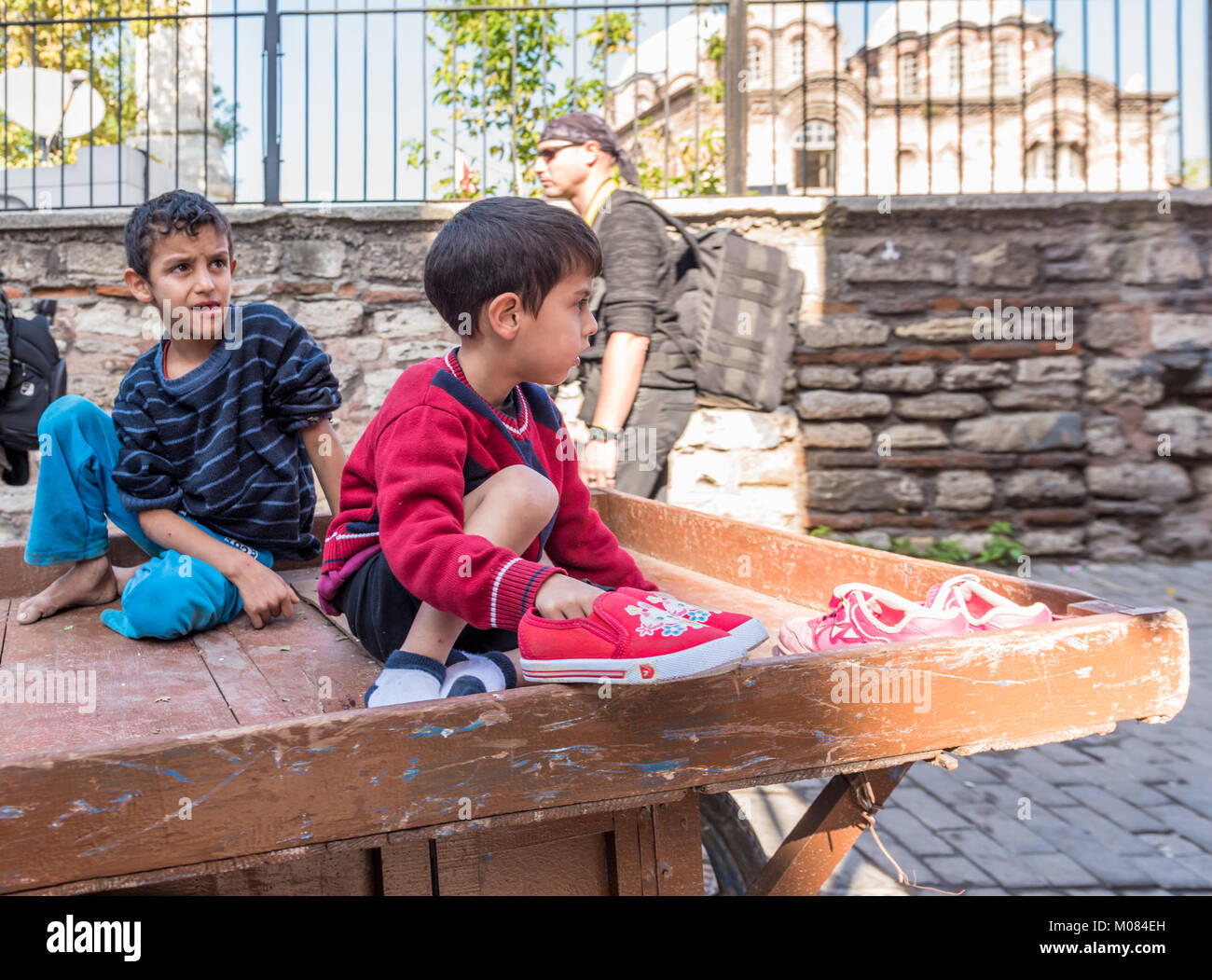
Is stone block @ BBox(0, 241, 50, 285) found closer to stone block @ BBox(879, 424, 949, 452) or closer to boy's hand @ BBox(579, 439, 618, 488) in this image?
boy's hand @ BBox(579, 439, 618, 488)

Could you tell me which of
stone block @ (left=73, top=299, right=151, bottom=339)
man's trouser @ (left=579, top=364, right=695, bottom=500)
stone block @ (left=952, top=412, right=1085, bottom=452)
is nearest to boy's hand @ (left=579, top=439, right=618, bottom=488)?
man's trouser @ (left=579, top=364, right=695, bottom=500)

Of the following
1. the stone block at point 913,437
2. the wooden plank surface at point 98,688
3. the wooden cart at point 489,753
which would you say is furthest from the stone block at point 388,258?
the wooden cart at point 489,753

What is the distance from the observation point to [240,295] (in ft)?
16.8

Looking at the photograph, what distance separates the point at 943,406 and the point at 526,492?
434 centimetres

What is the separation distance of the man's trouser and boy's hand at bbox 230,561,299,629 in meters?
1.52

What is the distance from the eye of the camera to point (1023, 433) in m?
5.31

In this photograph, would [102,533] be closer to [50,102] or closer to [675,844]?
[675,844]

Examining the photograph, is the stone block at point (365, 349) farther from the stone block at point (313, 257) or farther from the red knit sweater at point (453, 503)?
the red knit sweater at point (453, 503)

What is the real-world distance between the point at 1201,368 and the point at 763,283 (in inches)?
96.8

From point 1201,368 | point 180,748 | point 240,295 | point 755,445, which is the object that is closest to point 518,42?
point 240,295

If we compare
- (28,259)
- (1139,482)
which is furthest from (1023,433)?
(28,259)

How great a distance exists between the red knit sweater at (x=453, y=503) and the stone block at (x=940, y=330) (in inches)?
152

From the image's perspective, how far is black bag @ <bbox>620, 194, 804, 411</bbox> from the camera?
442 centimetres

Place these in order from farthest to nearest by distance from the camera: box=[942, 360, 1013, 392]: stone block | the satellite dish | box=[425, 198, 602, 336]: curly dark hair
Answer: the satellite dish
box=[942, 360, 1013, 392]: stone block
box=[425, 198, 602, 336]: curly dark hair
